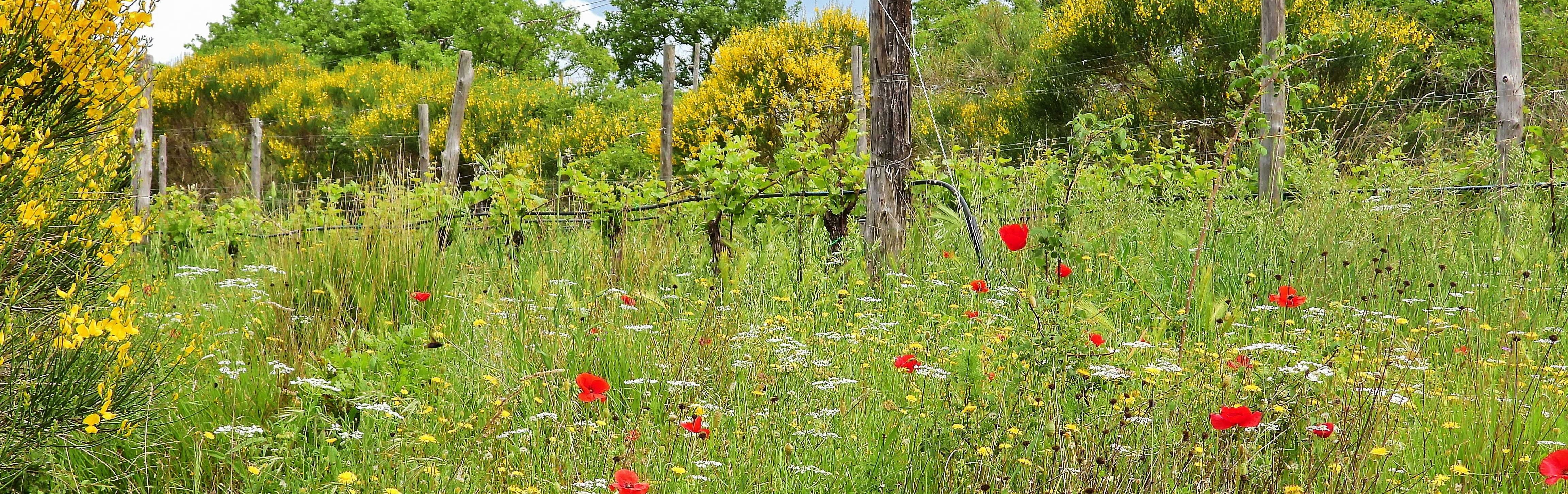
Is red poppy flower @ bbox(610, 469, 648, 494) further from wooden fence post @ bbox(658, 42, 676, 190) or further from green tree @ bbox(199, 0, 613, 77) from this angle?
green tree @ bbox(199, 0, 613, 77)

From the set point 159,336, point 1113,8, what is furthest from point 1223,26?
point 159,336

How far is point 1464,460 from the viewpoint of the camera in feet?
6.87

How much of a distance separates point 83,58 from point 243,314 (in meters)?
1.54

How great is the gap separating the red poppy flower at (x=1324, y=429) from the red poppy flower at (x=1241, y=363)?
7.9 inches

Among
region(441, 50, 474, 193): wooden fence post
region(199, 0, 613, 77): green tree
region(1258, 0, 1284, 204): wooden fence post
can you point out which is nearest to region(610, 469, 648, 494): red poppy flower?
region(1258, 0, 1284, 204): wooden fence post

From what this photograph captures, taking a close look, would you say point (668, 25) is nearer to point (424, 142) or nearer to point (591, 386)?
point (424, 142)

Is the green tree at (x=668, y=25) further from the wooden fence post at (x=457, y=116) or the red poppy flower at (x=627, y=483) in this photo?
the red poppy flower at (x=627, y=483)

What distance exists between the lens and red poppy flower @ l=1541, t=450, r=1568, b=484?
1.48m

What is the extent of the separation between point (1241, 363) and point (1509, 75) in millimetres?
5384

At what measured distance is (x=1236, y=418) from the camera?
→ 151 cm

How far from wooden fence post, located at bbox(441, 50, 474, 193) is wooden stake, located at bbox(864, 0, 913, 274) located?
6.11 m

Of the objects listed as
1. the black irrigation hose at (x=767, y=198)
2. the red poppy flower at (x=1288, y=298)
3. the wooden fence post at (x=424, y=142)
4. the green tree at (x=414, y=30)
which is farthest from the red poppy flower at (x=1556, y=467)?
the green tree at (x=414, y=30)

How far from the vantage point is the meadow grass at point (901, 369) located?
1956 mm

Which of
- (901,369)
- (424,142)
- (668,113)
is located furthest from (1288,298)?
(424,142)
